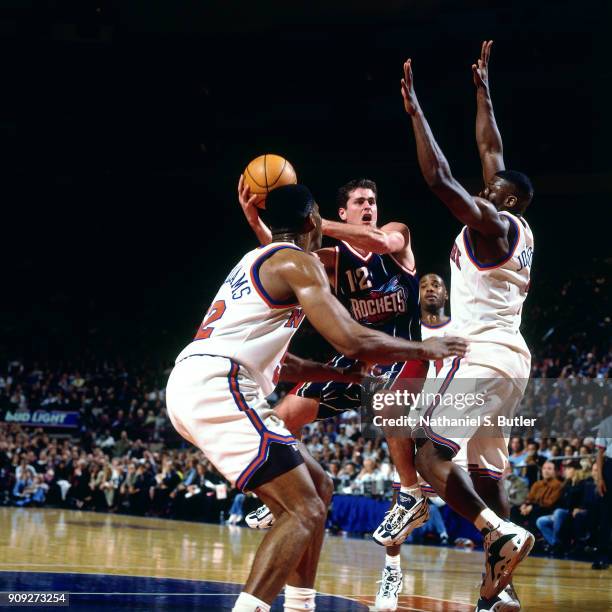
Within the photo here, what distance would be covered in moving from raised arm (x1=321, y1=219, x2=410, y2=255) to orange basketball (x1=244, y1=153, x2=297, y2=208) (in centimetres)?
44

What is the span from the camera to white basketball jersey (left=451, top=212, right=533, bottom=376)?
207 inches

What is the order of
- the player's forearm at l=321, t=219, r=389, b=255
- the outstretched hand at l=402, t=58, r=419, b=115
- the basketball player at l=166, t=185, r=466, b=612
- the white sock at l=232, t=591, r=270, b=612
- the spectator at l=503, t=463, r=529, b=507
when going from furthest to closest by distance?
the spectator at l=503, t=463, r=529, b=507
the player's forearm at l=321, t=219, r=389, b=255
the outstretched hand at l=402, t=58, r=419, b=115
the basketball player at l=166, t=185, r=466, b=612
the white sock at l=232, t=591, r=270, b=612

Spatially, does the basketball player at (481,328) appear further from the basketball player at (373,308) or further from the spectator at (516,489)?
→ the spectator at (516,489)

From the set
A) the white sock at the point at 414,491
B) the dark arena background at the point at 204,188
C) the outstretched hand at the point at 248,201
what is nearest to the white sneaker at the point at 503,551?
the white sock at the point at 414,491

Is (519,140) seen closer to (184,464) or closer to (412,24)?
(412,24)

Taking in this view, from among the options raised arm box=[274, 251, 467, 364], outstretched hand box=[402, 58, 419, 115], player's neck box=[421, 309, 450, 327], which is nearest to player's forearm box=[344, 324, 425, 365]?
raised arm box=[274, 251, 467, 364]

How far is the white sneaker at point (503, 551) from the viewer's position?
4816 millimetres

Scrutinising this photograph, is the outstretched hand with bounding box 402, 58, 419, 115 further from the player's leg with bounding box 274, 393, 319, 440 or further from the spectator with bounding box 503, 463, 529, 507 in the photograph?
the spectator with bounding box 503, 463, 529, 507

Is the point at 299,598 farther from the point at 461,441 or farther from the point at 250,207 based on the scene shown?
the point at 250,207

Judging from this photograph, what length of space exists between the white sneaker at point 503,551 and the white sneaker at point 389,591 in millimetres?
1060

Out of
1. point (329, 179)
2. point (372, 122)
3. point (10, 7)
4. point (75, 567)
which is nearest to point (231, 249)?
point (329, 179)

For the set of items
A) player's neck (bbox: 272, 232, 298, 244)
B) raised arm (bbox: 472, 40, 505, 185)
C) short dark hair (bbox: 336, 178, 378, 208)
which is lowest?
A: player's neck (bbox: 272, 232, 298, 244)

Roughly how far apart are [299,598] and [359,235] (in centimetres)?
233

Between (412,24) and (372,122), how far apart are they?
238 cm
